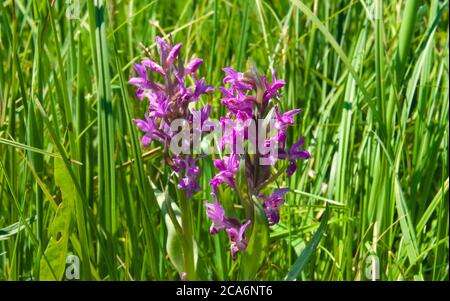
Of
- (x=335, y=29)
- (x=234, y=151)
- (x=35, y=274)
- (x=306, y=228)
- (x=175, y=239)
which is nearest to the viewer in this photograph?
(x=234, y=151)

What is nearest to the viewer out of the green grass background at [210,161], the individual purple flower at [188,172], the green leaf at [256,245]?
the green leaf at [256,245]

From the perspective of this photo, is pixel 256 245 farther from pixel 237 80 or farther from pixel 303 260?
pixel 237 80

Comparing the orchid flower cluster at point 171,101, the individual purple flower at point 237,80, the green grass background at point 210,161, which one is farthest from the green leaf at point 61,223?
the individual purple flower at point 237,80

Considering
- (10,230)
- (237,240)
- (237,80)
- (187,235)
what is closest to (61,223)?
(10,230)

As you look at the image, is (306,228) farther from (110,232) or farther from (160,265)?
(110,232)

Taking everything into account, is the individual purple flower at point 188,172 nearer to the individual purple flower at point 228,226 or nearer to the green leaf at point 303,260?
the individual purple flower at point 228,226
